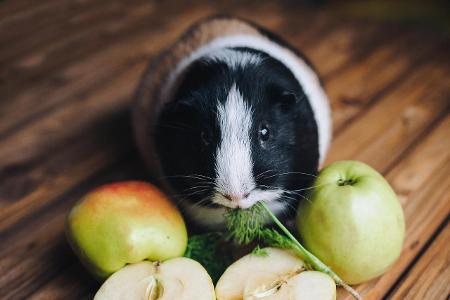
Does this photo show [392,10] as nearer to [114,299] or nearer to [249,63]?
[249,63]

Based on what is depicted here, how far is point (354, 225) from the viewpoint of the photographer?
1281 mm

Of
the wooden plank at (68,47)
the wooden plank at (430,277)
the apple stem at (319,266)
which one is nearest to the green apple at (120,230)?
the apple stem at (319,266)

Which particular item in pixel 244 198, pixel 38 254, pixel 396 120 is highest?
pixel 396 120

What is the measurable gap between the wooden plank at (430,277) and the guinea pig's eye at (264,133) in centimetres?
52

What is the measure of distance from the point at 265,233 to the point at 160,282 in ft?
1.00

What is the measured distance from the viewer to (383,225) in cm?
131

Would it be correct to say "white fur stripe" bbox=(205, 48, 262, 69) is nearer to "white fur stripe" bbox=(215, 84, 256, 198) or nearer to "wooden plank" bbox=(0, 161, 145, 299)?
"white fur stripe" bbox=(215, 84, 256, 198)

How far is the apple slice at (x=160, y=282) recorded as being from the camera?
1225mm

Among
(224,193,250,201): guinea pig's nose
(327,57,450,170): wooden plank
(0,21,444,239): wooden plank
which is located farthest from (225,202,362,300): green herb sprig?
(0,21,444,239): wooden plank

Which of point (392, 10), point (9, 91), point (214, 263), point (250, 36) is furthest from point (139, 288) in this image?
point (392, 10)

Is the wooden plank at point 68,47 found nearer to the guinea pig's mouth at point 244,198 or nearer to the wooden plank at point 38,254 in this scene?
the wooden plank at point 38,254

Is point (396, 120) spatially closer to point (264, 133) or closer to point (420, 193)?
point (420, 193)

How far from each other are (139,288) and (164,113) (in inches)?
19.4

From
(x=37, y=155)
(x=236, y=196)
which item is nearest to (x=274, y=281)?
(x=236, y=196)
